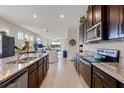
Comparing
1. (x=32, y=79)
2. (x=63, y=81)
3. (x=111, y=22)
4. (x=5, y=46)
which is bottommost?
(x=63, y=81)

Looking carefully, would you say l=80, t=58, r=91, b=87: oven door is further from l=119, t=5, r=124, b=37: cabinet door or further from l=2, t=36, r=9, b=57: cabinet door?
l=2, t=36, r=9, b=57: cabinet door

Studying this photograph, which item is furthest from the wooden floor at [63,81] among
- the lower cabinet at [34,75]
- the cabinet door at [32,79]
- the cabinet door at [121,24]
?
the cabinet door at [121,24]

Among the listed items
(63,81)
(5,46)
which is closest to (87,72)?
(63,81)

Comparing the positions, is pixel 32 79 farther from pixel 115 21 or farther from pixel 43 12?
pixel 43 12

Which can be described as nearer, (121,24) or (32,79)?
(121,24)

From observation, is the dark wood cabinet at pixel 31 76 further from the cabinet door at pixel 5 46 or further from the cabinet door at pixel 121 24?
the cabinet door at pixel 5 46

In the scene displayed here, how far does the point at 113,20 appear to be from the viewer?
8.57 ft

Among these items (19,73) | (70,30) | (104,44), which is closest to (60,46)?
(70,30)

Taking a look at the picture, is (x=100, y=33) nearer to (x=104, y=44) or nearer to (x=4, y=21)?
(x=104, y=44)

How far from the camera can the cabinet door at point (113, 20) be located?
2.45 meters

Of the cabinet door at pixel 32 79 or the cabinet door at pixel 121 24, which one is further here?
the cabinet door at pixel 32 79

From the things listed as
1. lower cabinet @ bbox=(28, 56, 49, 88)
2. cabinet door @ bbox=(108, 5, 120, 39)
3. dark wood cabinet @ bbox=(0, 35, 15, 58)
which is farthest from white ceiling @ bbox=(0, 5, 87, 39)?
cabinet door @ bbox=(108, 5, 120, 39)

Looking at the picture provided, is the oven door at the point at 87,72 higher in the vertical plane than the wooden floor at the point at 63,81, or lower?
higher

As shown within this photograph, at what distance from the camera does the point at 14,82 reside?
1802mm
